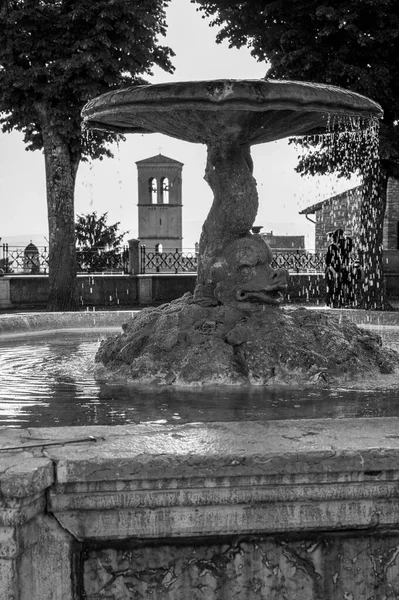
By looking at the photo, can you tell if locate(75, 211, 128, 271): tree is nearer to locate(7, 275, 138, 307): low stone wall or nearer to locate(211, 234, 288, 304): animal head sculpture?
locate(7, 275, 138, 307): low stone wall

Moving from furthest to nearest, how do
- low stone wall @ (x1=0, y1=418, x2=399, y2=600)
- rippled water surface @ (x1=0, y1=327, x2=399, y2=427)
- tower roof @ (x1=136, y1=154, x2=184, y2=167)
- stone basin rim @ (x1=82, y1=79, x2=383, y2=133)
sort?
1. tower roof @ (x1=136, y1=154, x2=184, y2=167)
2. stone basin rim @ (x1=82, y1=79, x2=383, y2=133)
3. rippled water surface @ (x1=0, y1=327, x2=399, y2=427)
4. low stone wall @ (x1=0, y1=418, x2=399, y2=600)

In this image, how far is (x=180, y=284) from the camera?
2442 cm

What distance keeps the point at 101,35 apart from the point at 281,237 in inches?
1858

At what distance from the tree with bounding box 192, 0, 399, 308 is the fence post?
8492mm

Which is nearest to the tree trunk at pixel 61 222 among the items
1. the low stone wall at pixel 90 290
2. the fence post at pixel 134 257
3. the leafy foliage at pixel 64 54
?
the leafy foliage at pixel 64 54

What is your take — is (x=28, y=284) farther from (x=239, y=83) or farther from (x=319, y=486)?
(x=319, y=486)

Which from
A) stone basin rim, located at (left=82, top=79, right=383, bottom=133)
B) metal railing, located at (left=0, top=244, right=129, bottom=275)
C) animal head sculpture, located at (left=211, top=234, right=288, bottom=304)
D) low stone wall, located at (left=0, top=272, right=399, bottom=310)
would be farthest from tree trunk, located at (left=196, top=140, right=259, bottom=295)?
metal railing, located at (left=0, top=244, right=129, bottom=275)

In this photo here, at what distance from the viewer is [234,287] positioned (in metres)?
6.64

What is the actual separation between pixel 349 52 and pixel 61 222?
25.8ft

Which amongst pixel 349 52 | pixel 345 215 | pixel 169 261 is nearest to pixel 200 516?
pixel 349 52

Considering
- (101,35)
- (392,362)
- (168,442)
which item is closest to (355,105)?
(392,362)

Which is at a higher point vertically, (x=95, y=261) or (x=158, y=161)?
(x=158, y=161)

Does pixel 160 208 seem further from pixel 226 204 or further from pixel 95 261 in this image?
pixel 226 204

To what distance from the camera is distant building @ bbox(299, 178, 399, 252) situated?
42562 millimetres
